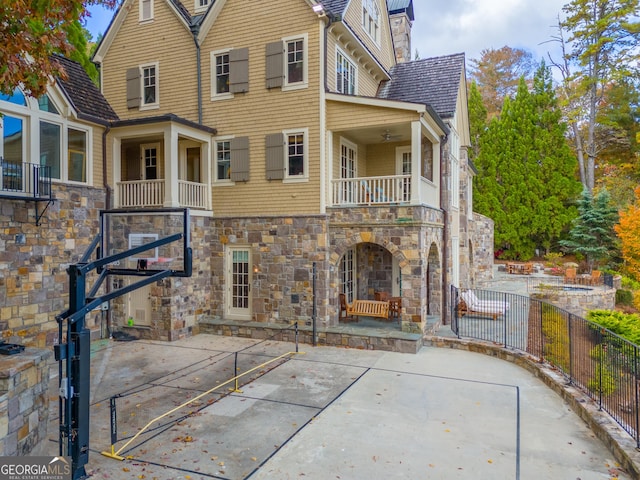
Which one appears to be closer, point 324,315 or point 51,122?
point 51,122

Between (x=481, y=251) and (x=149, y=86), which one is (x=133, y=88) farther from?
(x=481, y=251)

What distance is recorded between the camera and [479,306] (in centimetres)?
1521

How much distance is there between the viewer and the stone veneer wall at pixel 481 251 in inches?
935

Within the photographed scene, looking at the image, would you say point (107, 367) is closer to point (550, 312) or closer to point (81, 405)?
point (81, 405)

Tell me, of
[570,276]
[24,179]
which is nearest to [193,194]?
[24,179]

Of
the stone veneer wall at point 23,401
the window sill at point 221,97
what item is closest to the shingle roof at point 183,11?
the window sill at point 221,97

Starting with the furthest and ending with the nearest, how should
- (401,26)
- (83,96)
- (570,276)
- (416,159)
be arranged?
(570,276), (401,26), (83,96), (416,159)

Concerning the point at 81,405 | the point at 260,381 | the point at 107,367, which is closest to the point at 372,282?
the point at 260,381

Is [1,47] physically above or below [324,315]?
above

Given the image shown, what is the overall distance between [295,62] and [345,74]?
80.2 inches

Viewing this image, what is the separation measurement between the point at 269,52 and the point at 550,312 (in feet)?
35.4

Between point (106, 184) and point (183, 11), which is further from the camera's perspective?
point (183, 11)

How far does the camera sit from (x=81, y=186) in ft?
41.8

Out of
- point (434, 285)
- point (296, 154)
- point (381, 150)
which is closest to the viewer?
point (296, 154)
